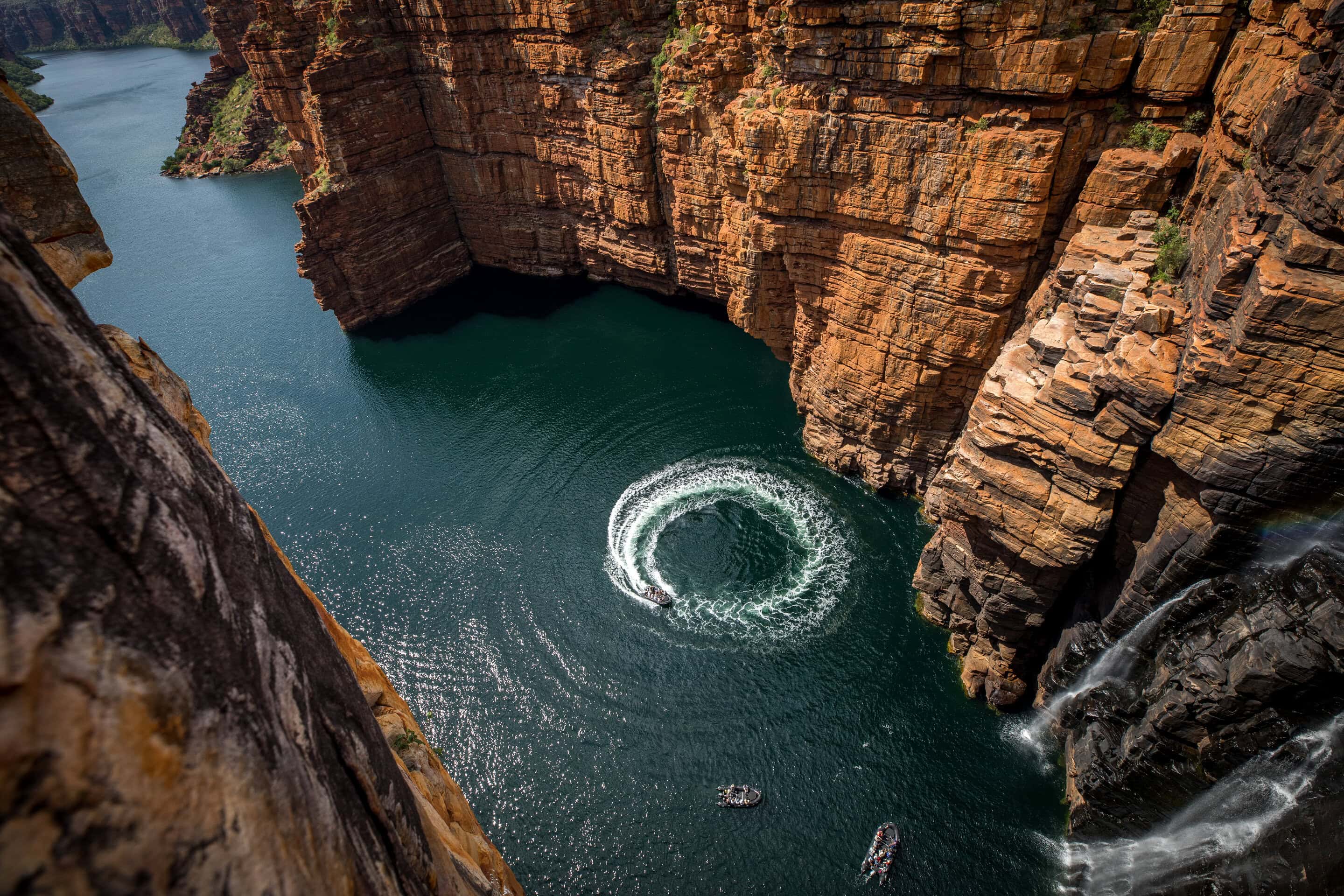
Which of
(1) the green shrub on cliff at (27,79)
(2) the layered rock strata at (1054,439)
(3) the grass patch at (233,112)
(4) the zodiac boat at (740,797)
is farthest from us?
(1) the green shrub on cliff at (27,79)

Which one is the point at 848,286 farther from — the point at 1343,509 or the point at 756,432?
the point at 1343,509

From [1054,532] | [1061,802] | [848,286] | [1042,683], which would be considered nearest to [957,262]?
[848,286]

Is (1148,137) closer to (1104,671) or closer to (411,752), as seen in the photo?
(1104,671)

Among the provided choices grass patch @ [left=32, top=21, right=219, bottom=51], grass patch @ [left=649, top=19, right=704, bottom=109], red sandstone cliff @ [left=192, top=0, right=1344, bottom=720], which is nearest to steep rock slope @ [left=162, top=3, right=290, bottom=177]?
red sandstone cliff @ [left=192, top=0, right=1344, bottom=720]

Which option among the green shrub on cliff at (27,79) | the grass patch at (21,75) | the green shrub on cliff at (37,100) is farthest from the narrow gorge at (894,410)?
the grass patch at (21,75)

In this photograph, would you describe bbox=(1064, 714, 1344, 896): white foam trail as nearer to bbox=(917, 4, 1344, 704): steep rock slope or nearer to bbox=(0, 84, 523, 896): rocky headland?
bbox=(917, 4, 1344, 704): steep rock slope

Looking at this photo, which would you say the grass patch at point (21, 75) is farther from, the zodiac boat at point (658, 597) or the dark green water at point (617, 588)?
the zodiac boat at point (658, 597)
